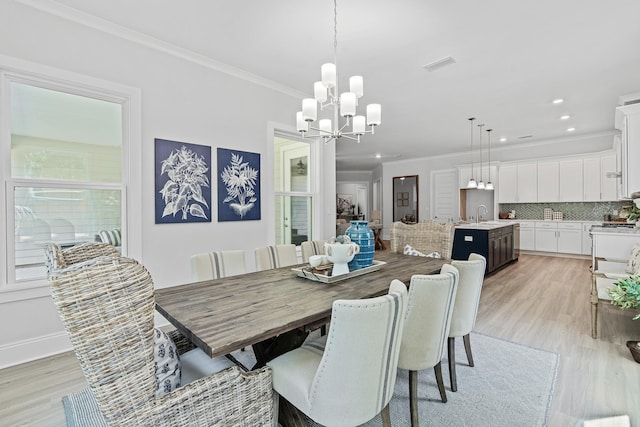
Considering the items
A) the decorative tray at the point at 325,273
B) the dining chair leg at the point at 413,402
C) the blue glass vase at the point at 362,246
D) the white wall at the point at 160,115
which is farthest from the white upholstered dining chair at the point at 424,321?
the white wall at the point at 160,115

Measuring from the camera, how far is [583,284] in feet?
15.3

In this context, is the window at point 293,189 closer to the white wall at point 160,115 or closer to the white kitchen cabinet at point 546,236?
the white wall at point 160,115

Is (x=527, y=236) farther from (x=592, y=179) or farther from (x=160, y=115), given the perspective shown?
(x=160, y=115)

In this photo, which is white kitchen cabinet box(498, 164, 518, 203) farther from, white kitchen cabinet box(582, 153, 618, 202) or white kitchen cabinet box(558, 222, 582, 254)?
white kitchen cabinet box(582, 153, 618, 202)

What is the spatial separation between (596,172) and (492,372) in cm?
659

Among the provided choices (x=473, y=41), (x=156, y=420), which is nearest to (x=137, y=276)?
(x=156, y=420)

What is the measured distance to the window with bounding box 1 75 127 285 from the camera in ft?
7.77

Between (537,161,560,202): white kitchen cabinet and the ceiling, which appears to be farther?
(537,161,560,202): white kitchen cabinet

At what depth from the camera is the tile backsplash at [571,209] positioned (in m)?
6.59

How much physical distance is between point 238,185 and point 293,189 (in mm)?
995

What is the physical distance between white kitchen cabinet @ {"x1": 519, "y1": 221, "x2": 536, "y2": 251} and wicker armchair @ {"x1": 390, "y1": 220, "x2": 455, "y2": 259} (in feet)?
17.6

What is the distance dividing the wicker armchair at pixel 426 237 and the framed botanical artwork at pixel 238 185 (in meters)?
1.72

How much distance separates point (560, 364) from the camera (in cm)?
234

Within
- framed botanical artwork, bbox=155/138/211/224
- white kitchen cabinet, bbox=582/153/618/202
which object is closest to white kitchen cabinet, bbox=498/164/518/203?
white kitchen cabinet, bbox=582/153/618/202
